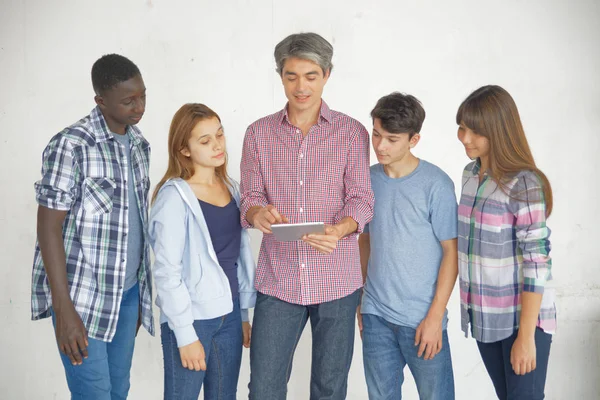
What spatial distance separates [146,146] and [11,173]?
1.37 m

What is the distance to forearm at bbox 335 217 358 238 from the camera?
76.8 inches

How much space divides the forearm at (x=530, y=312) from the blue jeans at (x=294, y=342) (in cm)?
60

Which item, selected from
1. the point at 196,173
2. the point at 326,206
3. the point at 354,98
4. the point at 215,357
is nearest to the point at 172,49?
the point at 354,98

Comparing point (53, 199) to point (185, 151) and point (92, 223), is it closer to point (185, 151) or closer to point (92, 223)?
point (92, 223)

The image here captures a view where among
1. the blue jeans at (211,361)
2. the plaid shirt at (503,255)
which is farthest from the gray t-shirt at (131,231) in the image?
the plaid shirt at (503,255)

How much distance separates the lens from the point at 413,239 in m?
2.13

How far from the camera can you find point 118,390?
2.21 m

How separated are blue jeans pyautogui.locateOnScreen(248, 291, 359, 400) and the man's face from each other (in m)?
0.73

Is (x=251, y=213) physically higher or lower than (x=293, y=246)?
higher

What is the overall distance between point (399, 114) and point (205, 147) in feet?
2.38

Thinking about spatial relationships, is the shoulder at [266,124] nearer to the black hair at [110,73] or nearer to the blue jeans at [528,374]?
the black hair at [110,73]

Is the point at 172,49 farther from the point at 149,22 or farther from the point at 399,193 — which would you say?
the point at 399,193

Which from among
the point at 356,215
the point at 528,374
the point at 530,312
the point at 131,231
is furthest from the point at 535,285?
the point at 131,231

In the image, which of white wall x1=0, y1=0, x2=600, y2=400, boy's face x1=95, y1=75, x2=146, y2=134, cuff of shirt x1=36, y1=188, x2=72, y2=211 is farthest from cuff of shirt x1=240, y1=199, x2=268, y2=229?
white wall x1=0, y1=0, x2=600, y2=400
